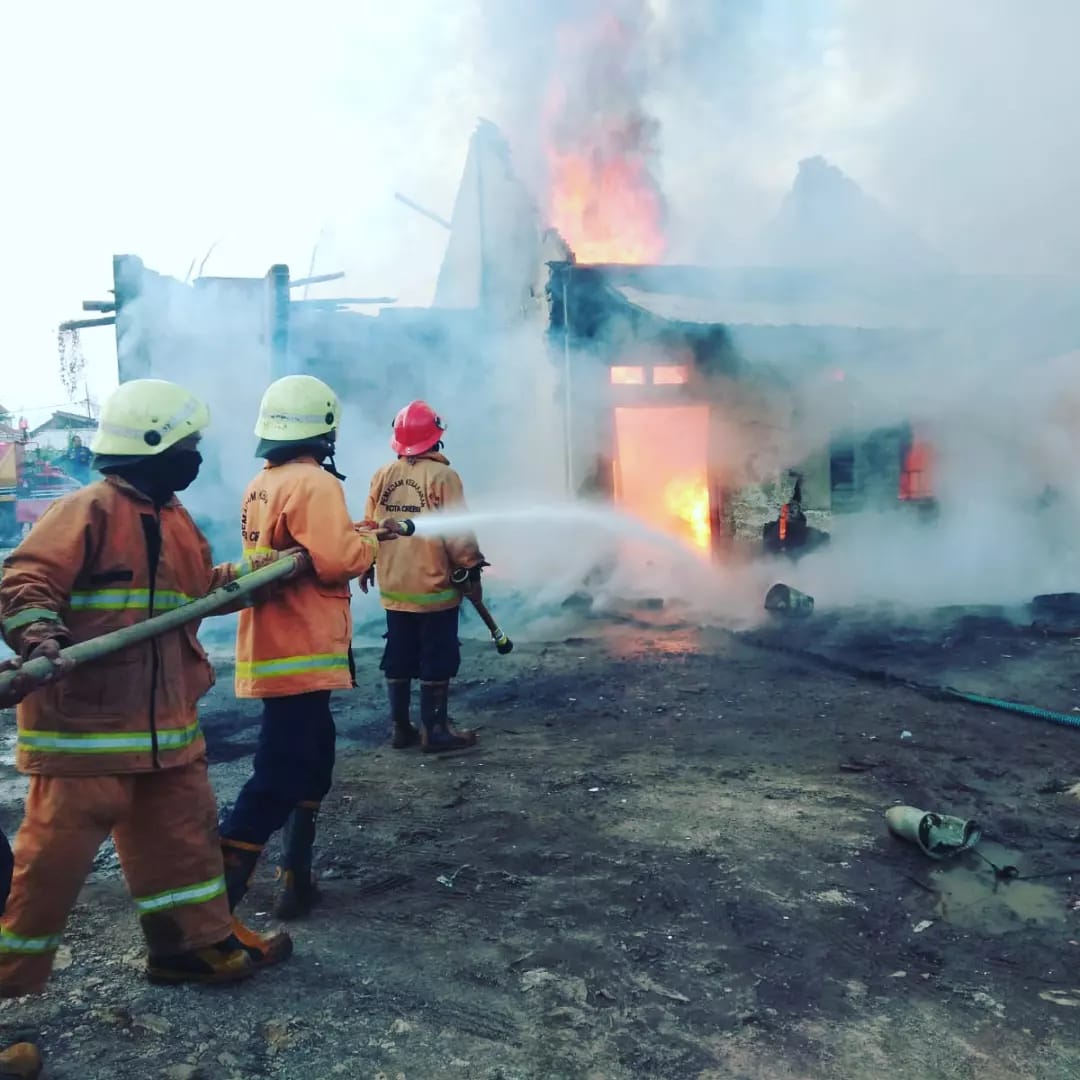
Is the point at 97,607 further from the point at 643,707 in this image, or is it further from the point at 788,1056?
the point at 643,707

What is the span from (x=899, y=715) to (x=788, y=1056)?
3.61 m

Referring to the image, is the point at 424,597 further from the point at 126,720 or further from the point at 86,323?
the point at 86,323

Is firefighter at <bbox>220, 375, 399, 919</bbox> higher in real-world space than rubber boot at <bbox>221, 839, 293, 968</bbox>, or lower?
higher

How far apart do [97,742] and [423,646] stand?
8.90ft

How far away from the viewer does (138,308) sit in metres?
10.6

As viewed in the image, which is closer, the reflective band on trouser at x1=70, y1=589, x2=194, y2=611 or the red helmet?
the reflective band on trouser at x1=70, y1=589, x2=194, y2=611

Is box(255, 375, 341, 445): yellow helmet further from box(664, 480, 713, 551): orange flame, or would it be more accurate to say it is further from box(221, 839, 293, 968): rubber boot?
box(664, 480, 713, 551): orange flame

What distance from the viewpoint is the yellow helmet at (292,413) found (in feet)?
10.7

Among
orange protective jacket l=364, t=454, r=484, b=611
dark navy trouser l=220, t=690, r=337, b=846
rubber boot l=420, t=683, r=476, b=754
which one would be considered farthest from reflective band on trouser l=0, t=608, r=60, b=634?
rubber boot l=420, t=683, r=476, b=754

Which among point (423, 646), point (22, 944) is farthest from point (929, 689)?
point (22, 944)

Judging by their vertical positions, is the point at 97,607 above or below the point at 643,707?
above

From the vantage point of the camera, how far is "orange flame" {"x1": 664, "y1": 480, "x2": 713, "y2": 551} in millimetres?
12156

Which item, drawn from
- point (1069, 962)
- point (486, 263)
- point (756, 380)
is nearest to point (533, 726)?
point (1069, 962)

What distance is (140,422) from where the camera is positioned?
2588 millimetres
